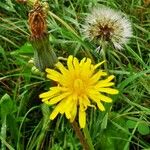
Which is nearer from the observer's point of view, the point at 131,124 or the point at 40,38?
the point at 40,38

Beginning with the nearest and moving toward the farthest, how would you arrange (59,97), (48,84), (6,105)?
1. (59,97)
2. (48,84)
3. (6,105)

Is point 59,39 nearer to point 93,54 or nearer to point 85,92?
point 93,54

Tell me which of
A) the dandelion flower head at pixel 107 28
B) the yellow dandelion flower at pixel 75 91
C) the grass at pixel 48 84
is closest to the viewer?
the yellow dandelion flower at pixel 75 91

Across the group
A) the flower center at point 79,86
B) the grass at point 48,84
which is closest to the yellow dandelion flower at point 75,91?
the flower center at point 79,86

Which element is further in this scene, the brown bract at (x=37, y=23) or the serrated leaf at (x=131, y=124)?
the serrated leaf at (x=131, y=124)

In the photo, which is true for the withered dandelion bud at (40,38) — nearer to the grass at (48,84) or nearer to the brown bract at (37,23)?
the brown bract at (37,23)

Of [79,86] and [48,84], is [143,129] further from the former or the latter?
[79,86]

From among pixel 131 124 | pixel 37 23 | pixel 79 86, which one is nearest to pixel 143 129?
pixel 131 124
